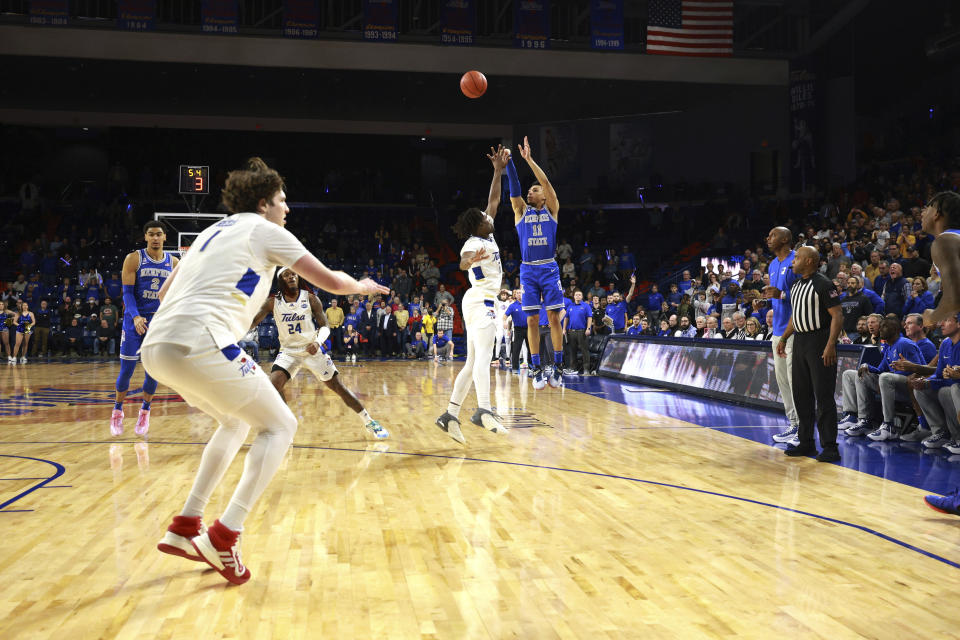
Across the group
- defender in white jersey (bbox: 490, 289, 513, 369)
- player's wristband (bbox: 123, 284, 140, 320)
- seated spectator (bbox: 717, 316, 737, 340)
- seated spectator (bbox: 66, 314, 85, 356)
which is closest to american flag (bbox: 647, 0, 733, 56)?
defender in white jersey (bbox: 490, 289, 513, 369)

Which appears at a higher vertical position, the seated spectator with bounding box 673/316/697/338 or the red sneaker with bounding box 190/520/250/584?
the seated spectator with bounding box 673/316/697/338

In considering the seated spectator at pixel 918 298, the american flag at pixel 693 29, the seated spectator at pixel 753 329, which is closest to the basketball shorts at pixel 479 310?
the seated spectator at pixel 753 329

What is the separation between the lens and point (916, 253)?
12.6m

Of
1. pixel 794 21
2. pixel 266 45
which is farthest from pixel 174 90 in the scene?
pixel 794 21

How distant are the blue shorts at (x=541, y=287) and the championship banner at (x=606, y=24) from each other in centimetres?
1563

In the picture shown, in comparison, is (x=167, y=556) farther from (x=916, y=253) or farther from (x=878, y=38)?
(x=878, y=38)

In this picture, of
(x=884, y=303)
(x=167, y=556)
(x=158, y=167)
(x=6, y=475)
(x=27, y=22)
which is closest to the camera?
(x=167, y=556)

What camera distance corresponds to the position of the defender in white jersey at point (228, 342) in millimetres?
3375

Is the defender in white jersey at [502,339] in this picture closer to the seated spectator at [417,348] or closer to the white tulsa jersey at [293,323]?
the seated spectator at [417,348]

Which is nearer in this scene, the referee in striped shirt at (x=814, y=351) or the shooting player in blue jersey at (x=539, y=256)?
the referee in striped shirt at (x=814, y=351)

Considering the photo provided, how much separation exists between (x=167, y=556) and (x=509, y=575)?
5.57 ft

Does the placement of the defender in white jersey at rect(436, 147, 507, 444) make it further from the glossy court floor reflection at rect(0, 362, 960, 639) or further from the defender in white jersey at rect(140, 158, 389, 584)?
the defender in white jersey at rect(140, 158, 389, 584)

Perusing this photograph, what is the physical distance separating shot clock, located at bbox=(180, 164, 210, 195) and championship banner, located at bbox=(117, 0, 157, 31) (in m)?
5.69

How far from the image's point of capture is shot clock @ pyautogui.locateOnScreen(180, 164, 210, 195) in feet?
60.1
